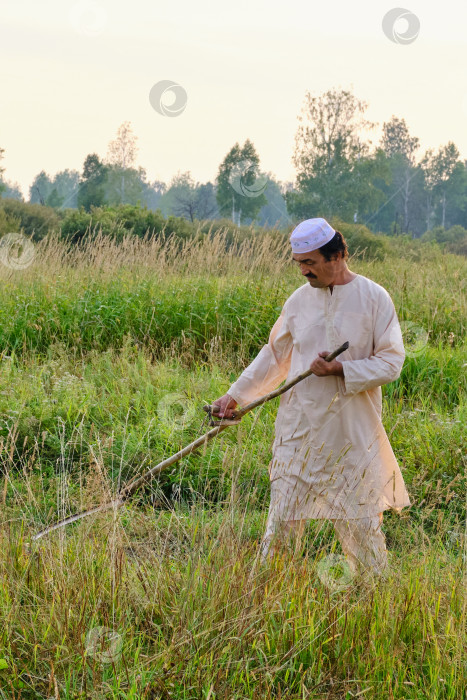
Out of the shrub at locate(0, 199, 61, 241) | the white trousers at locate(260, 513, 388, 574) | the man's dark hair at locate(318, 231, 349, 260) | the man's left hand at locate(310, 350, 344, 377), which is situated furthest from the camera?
the shrub at locate(0, 199, 61, 241)

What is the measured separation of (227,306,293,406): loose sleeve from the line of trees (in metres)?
28.2

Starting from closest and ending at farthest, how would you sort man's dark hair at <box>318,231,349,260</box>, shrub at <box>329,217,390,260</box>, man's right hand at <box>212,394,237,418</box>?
man's dark hair at <box>318,231,349,260</box>, man's right hand at <box>212,394,237,418</box>, shrub at <box>329,217,390,260</box>

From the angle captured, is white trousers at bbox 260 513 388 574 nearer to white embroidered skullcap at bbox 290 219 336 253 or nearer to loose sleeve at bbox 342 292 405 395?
loose sleeve at bbox 342 292 405 395

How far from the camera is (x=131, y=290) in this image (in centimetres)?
858

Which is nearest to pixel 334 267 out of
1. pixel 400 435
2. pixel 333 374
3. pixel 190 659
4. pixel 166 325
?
pixel 333 374

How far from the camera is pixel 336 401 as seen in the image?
349cm

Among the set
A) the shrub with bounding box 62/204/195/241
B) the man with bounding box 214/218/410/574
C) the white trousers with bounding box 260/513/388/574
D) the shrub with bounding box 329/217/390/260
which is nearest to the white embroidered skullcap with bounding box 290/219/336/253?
the man with bounding box 214/218/410/574

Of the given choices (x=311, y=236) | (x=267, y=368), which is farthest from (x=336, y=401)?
(x=311, y=236)

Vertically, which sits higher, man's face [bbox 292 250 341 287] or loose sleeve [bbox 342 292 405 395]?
man's face [bbox 292 250 341 287]

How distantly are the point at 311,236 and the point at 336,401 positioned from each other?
2.59ft

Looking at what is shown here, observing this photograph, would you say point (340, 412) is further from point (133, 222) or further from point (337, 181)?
point (337, 181)

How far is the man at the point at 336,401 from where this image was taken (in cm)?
337

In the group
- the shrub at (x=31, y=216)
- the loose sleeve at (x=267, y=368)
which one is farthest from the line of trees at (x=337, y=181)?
the loose sleeve at (x=267, y=368)

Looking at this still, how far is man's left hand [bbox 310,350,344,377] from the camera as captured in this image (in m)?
3.30
